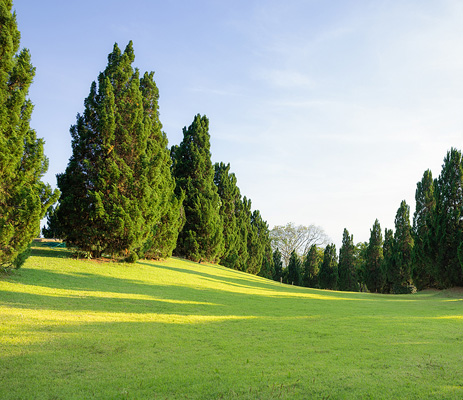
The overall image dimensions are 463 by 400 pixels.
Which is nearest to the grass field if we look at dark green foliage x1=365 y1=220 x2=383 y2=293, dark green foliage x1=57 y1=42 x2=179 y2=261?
dark green foliage x1=57 y1=42 x2=179 y2=261

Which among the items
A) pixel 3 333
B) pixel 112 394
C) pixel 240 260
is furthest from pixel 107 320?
pixel 240 260

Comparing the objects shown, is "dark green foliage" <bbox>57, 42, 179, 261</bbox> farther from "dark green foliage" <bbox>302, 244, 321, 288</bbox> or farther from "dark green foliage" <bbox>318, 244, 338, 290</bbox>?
"dark green foliage" <bbox>302, 244, 321, 288</bbox>

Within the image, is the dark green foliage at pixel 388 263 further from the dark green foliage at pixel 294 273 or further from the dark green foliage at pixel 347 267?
the dark green foliage at pixel 294 273

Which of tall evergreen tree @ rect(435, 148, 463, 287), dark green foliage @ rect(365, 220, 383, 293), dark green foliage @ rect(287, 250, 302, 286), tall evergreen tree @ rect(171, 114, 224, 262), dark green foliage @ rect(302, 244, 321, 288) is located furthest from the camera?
dark green foliage @ rect(287, 250, 302, 286)

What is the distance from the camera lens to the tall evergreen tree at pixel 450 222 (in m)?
19.6

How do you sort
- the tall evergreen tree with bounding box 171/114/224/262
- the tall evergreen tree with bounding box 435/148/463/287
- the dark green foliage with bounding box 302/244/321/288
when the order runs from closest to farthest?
the tall evergreen tree with bounding box 435/148/463/287
the tall evergreen tree with bounding box 171/114/224/262
the dark green foliage with bounding box 302/244/321/288

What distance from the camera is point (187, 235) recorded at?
24.7m

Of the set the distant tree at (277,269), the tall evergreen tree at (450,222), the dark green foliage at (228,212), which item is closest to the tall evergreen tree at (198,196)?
the dark green foliage at (228,212)

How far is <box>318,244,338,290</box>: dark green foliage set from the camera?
37219 mm

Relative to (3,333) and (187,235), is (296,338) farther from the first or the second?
(187,235)

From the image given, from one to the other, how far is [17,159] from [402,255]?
29.1m

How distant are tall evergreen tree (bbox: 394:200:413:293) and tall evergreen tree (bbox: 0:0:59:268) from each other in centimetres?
2750

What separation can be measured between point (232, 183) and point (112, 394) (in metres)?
30.5

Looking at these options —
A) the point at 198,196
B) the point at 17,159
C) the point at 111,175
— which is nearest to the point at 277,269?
the point at 198,196
